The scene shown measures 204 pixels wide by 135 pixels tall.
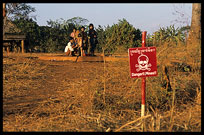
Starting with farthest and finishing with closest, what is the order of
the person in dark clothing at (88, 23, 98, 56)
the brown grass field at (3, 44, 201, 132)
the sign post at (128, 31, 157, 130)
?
the person in dark clothing at (88, 23, 98, 56) → the brown grass field at (3, 44, 201, 132) → the sign post at (128, 31, 157, 130)

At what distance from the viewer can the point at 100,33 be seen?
2075cm

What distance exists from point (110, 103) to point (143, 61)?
1884mm

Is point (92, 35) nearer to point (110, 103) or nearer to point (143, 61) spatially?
point (110, 103)

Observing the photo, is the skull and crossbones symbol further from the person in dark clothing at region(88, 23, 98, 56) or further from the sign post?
the person in dark clothing at region(88, 23, 98, 56)

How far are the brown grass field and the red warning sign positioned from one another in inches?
20.6

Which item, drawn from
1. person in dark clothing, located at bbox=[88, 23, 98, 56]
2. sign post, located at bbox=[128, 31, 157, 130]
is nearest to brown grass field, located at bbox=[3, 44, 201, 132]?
sign post, located at bbox=[128, 31, 157, 130]

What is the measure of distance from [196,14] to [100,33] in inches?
414

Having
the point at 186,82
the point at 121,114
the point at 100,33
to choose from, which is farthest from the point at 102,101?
the point at 100,33

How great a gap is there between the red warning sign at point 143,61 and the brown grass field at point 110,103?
1.72ft

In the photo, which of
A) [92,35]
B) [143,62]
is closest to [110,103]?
[143,62]

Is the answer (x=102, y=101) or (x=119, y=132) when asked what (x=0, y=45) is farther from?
(x=119, y=132)

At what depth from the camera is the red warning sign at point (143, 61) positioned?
519cm

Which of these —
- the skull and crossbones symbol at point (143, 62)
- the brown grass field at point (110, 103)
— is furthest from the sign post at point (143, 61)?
the brown grass field at point (110, 103)

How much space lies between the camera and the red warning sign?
17.0 feet
